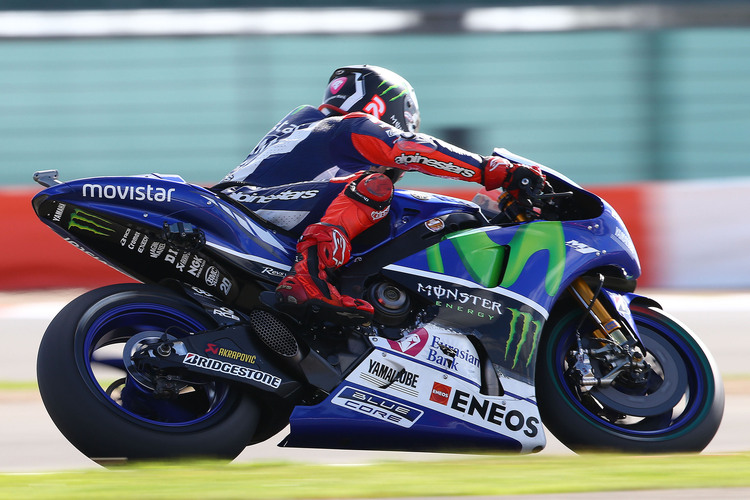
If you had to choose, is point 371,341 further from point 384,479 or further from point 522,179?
point 522,179

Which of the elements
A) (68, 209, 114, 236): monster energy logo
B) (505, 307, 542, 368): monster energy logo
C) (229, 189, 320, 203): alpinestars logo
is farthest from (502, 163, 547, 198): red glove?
(68, 209, 114, 236): monster energy logo

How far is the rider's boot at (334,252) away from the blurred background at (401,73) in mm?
7024

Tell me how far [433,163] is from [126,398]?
149 centimetres

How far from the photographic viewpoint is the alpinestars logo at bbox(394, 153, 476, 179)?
14.4ft

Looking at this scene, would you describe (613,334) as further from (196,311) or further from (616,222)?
(196,311)

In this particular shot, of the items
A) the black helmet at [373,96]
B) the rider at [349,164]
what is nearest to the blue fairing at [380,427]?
the rider at [349,164]

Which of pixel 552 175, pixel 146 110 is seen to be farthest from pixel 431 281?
pixel 146 110

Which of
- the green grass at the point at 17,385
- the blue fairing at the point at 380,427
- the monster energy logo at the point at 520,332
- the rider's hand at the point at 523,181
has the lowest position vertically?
the green grass at the point at 17,385

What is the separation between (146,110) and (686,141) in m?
6.00

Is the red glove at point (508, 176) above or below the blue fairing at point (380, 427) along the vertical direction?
above

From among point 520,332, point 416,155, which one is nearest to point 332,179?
point 416,155

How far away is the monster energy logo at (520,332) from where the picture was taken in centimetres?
436

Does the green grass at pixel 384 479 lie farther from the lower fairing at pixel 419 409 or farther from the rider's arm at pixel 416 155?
the rider's arm at pixel 416 155

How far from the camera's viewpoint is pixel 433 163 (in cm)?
441
